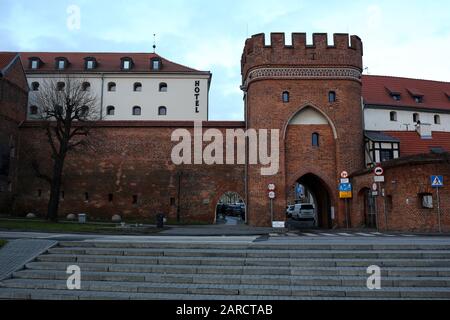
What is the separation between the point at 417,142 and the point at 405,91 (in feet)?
49.4

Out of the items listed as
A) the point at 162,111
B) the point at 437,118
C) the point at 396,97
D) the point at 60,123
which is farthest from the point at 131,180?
the point at 437,118

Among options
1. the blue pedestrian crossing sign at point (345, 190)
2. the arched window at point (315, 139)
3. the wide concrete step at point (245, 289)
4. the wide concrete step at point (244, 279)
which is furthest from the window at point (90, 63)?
the wide concrete step at point (245, 289)

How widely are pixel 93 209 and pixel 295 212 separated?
65.9ft

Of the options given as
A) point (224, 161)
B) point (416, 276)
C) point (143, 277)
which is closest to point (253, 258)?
point (143, 277)

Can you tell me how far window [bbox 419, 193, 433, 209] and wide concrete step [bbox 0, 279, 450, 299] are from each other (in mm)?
13897

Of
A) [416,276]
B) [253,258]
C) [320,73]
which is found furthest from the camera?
[320,73]

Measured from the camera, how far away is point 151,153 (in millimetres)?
29562

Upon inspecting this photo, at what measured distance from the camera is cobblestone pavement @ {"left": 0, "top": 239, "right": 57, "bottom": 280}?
377 inches

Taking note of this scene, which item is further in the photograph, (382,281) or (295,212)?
(295,212)

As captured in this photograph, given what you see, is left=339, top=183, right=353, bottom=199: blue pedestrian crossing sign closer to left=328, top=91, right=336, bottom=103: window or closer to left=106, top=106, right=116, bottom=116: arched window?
left=328, top=91, right=336, bottom=103: window

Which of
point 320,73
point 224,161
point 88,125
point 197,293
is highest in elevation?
point 320,73

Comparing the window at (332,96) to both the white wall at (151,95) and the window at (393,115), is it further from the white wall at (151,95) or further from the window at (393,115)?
the white wall at (151,95)

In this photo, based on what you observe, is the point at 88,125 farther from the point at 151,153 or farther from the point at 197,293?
the point at 197,293

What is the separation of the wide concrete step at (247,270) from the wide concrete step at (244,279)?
0.65ft
